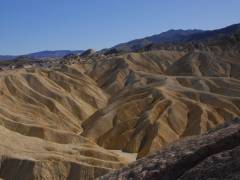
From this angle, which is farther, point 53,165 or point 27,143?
point 27,143

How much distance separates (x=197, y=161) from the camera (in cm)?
885

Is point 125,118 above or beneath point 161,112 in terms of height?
beneath

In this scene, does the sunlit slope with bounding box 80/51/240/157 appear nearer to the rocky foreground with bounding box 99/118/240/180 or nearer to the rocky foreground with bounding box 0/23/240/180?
the rocky foreground with bounding box 0/23/240/180

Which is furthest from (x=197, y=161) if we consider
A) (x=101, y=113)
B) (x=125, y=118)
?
(x=101, y=113)

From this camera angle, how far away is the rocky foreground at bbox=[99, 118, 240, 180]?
7832 mm

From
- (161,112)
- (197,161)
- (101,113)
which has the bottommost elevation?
(101,113)

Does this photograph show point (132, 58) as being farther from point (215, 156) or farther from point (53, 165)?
point (215, 156)

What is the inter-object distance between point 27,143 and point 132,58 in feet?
242

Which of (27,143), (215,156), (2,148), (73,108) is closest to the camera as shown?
(215,156)

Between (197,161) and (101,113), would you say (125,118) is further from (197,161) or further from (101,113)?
(197,161)

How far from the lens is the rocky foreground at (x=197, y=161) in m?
7.83

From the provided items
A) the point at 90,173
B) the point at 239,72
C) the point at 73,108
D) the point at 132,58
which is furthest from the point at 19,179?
the point at 132,58

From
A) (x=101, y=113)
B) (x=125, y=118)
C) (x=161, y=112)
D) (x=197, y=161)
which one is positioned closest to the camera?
(x=197, y=161)

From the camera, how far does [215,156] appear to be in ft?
27.0
